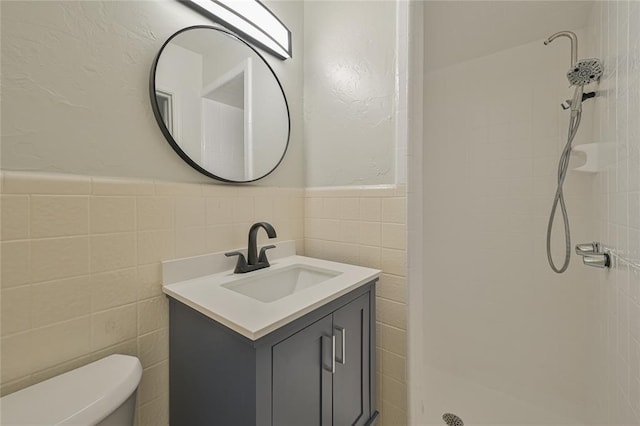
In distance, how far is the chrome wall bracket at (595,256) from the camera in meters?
0.95

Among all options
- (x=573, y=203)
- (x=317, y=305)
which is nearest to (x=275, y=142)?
(x=317, y=305)

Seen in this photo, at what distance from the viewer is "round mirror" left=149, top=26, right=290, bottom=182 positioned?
839mm

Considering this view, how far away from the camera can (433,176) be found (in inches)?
69.2

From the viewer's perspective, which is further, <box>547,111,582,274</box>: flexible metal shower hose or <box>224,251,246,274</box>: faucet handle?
<box>547,111,582,274</box>: flexible metal shower hose

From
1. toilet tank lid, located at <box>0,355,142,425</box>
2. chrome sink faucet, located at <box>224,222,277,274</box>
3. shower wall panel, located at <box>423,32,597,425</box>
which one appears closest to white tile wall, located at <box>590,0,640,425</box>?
shower wall panel, located at <box>423,32,597,425</box>

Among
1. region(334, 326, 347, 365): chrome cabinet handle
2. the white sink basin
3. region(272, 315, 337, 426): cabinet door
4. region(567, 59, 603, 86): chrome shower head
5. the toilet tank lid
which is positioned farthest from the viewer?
region(567, 59, 603, 86): chrome shower head

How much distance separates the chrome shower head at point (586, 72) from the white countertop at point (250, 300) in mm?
1239

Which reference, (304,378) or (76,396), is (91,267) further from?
(304,378)

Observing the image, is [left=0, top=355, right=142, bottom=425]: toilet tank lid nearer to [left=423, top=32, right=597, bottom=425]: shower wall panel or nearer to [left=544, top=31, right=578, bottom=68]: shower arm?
[left=423, top=32, right=597, bottom=425]: shower wall panel

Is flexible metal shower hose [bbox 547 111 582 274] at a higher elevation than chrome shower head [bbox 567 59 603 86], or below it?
below

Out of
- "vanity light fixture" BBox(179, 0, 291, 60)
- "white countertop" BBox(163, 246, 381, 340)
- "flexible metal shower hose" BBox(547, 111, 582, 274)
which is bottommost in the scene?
"white countertop" BBox(163, 246, 381, 340)

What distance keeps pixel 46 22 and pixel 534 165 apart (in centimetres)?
213

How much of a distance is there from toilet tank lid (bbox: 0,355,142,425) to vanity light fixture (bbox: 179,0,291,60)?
1168 mm

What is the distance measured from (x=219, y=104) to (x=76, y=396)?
0.94 meters
